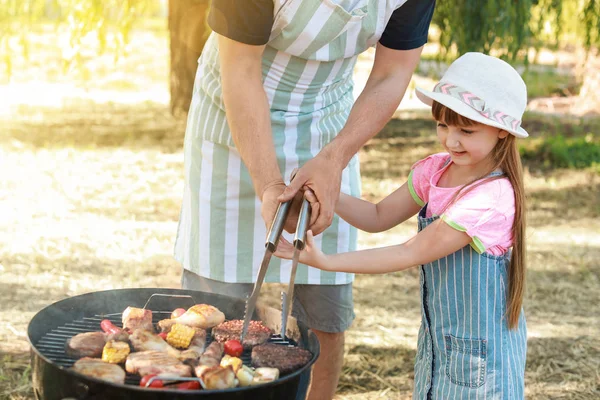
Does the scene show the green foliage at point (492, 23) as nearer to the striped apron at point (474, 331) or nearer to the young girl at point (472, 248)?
the young girl at point (472, 248)

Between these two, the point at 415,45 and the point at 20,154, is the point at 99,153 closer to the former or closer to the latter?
the point at 20,154

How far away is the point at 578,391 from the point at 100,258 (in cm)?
273

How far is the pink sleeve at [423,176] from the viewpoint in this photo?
7.77ft

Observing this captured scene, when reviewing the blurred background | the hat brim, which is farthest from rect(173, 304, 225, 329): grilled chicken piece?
the blurred background

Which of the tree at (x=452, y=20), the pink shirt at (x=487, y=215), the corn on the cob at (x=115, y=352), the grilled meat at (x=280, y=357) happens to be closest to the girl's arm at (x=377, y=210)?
the pink shirt at (x=487, y=215)

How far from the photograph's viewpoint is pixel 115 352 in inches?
70.3

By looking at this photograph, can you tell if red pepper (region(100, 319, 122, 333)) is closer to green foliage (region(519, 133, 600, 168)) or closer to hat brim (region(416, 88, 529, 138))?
hat brim (region(416, 88, 529, 138))

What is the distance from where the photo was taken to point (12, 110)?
28.3 ft

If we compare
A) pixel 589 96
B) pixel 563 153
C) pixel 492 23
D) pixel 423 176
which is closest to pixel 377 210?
pixel 423 176

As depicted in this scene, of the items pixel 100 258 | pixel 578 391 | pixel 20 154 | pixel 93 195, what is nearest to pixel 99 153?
pixel 20 154

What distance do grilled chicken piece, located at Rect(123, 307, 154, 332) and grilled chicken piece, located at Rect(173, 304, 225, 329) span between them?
0.07m

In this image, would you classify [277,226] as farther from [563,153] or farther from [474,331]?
[563,153]

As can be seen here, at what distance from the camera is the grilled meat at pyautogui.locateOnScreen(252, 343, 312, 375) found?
1.80 meters

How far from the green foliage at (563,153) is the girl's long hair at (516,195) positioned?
5341mm
